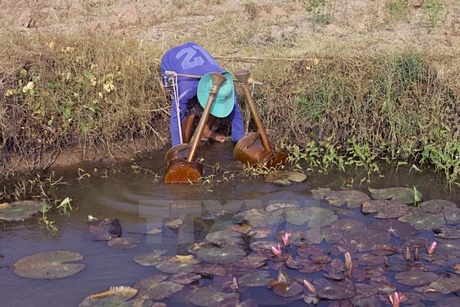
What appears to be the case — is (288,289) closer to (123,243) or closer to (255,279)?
(255,279)

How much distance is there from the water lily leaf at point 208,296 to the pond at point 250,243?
0.03ft

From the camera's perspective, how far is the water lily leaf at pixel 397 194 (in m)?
5.45

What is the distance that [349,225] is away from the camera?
491 cm

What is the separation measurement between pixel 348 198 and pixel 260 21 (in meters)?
4.79

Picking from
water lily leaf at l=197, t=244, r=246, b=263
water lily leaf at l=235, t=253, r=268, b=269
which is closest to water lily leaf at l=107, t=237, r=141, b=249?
water lily leaf at l=197, t=244, r=246, b=263

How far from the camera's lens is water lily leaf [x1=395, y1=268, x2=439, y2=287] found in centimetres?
405

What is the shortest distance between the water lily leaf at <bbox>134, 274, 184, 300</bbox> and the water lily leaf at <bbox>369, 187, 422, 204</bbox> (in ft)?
7.49

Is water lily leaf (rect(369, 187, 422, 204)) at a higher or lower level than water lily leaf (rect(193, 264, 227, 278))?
higher

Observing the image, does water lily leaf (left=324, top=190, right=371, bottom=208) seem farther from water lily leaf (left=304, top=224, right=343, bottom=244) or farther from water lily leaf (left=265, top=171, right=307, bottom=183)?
water lily leaf (left=304, top=224, right=343, bottom=244)

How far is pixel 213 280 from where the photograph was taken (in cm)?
419

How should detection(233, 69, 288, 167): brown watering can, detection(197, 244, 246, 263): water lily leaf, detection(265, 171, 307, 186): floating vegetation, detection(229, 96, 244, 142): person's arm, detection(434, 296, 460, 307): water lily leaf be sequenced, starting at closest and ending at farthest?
detection(434, 296, 460, 307): water lily leaf < detection(197, 244, 246, 263): water lily leaf < detection(265, 171, 307, 186): floating vegetation < detection(233, 69, 288, 167): brown watering can < detection(229, 96, 244, 142): person's arm

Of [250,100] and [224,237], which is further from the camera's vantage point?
[250,100]

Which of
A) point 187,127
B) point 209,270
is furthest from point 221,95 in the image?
point 209,270

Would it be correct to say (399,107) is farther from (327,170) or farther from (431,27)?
(431,27)
